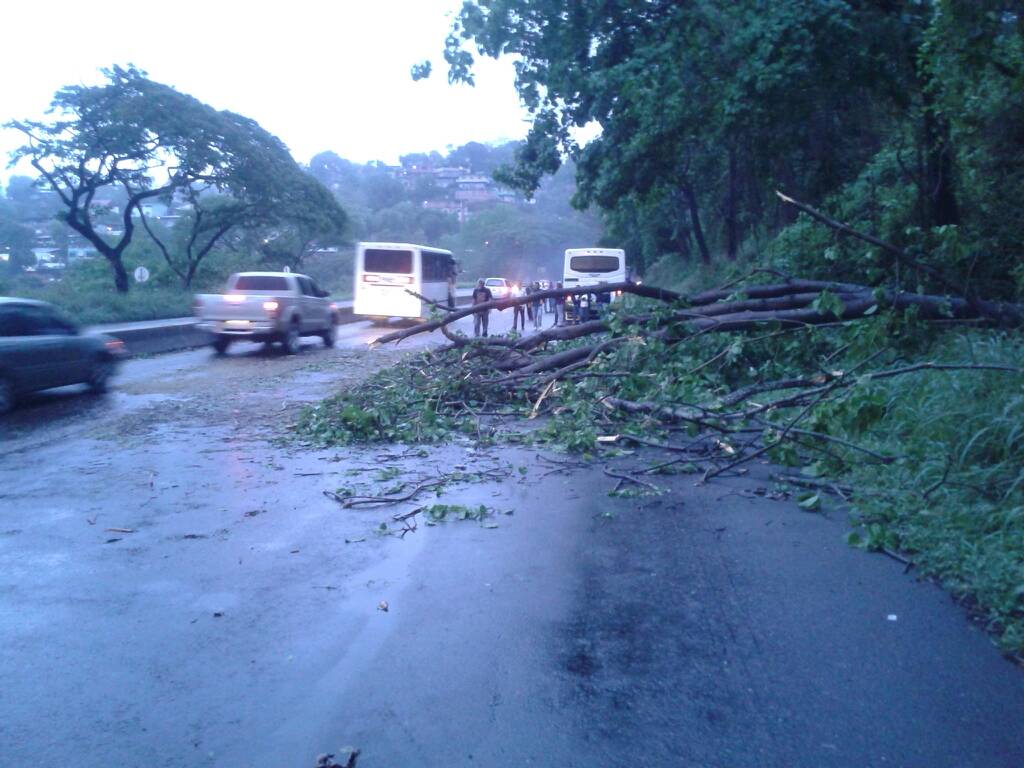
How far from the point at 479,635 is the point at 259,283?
20774mm

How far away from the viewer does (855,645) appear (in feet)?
18.2

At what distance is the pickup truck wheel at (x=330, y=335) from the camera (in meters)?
27.6

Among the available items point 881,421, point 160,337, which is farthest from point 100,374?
point 881,421

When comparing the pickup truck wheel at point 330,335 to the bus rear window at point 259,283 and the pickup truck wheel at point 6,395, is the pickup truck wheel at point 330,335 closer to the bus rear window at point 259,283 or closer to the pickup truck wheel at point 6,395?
the bus rear window at point 259,283

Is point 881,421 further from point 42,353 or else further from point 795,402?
point 42,353

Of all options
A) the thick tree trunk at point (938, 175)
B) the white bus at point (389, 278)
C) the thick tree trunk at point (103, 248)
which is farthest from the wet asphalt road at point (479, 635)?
the thick tree trunk at point (103, 248)

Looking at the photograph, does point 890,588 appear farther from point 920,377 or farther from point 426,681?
point 920,377

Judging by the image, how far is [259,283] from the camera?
82.9ft

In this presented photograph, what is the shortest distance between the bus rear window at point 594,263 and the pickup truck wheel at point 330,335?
1003 cm

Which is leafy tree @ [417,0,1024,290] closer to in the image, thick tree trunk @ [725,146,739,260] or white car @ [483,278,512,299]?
thick tree trunk @ [725,146,739,260]

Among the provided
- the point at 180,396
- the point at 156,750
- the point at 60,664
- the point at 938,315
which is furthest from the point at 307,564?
the point at 180,396

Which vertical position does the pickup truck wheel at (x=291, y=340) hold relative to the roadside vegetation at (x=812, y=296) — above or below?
below

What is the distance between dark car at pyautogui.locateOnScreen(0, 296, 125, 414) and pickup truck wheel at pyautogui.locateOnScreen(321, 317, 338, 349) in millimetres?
10614

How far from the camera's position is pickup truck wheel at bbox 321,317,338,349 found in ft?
90.6
